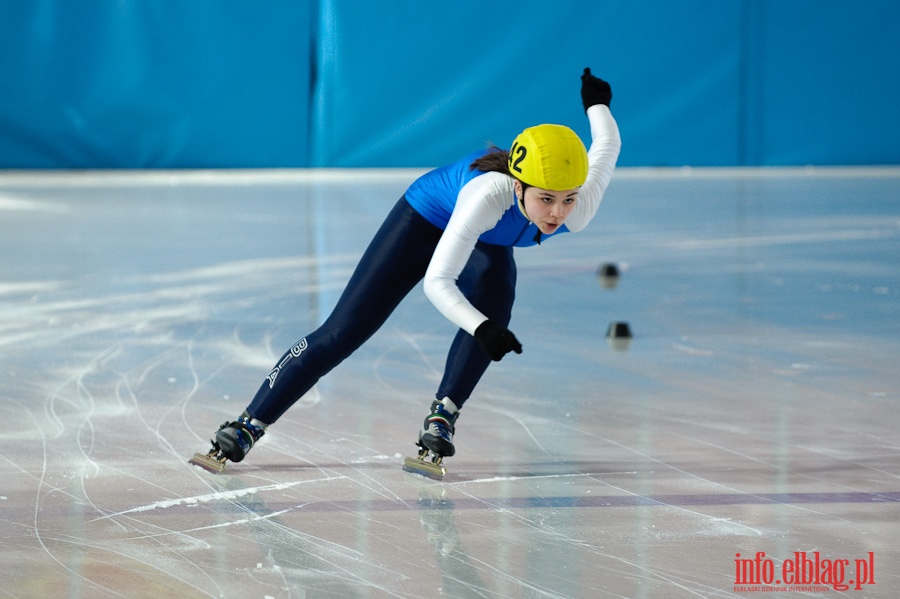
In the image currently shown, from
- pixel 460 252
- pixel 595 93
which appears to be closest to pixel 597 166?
pixel 595 93

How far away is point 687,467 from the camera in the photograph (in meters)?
3.00

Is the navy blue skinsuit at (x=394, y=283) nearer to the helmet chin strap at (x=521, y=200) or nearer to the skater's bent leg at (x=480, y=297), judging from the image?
the skater's bent leg at (x=480, y=297)

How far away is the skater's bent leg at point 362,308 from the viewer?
2957 mm

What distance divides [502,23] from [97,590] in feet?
38.9

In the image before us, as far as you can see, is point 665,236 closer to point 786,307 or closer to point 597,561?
point 786,307

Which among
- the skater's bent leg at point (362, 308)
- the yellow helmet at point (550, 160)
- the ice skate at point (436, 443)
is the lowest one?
the ice skate at point (436, 443)

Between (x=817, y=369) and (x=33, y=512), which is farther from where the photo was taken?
(x=817, y=369)

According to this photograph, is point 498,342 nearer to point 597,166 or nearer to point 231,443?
point 597,166

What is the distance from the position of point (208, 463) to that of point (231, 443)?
0.07 metres

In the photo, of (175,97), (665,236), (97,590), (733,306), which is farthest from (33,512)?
(175,97)

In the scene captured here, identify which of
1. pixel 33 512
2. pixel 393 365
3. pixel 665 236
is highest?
pixel 665 236

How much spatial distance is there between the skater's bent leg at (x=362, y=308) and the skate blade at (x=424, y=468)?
293 mm

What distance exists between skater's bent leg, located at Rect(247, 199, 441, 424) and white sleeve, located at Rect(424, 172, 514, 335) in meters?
0.27

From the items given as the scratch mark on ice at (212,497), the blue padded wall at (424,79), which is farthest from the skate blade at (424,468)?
the blue padded wall at (424,79)
